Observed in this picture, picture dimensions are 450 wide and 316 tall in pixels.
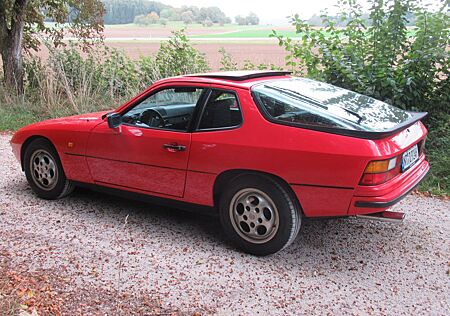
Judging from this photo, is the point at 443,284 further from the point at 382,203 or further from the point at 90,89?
the point at 90,89

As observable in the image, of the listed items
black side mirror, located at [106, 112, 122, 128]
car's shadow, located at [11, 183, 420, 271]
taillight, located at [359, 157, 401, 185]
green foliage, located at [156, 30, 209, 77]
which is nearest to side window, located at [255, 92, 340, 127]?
taillight, located at [359, 157, 401, 185]

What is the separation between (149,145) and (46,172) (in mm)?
1663

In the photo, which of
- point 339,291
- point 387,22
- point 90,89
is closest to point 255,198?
point 339,291

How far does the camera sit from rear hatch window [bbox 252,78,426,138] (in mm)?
3902

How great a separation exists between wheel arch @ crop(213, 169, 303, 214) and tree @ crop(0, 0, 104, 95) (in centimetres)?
942

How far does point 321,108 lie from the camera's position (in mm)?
4109

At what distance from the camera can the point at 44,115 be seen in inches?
431

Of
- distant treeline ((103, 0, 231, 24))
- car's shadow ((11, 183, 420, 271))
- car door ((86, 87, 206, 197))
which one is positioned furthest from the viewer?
distant treeline ((103, 0, 231, 24))

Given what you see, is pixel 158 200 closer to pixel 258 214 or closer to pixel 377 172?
pixel 258 214

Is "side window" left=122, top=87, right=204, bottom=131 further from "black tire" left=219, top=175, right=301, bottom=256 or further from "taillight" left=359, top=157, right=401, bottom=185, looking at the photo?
"taillight" left=359, top=157, right=401, bottom=185

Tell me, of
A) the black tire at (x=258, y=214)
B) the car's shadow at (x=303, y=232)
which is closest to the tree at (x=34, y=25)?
the car's shadow at (x=303, y=232)

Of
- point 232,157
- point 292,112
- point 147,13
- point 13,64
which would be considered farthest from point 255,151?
point 147,13

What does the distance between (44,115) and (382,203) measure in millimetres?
9034

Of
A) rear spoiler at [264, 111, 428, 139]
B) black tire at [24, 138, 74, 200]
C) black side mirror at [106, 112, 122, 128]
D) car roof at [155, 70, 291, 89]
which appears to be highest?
car roof at [155, 70, 291, 89]
